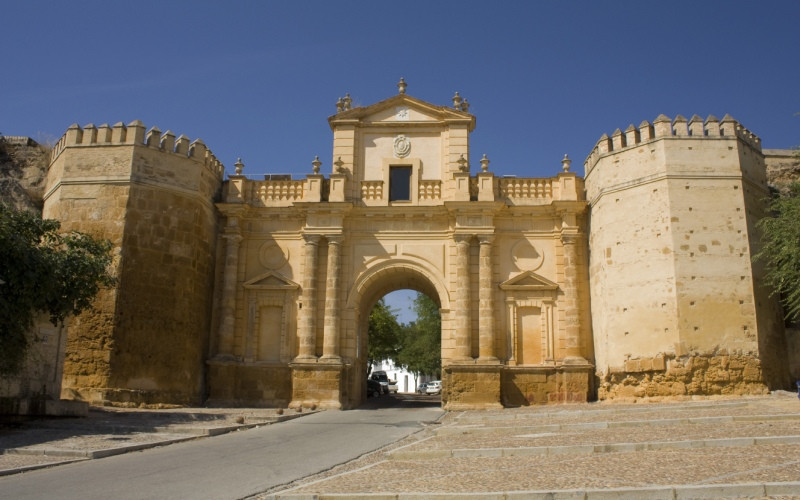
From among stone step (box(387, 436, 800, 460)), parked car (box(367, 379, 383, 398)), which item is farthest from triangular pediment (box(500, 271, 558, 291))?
parked car (box(367, 379, 383, 398))

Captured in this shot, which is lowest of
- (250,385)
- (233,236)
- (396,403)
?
(396,403)

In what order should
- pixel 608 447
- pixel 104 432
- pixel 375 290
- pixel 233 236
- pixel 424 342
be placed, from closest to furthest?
pixel 608 447 < pixel 104 432 < pixel 233 236 < pixel 375 290 < pixel 424 342

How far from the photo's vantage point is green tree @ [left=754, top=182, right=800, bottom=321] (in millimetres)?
17375

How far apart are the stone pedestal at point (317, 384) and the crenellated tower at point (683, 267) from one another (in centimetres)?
780

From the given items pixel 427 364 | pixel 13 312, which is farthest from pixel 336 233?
pixel 427 364

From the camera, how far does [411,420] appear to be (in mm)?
17188

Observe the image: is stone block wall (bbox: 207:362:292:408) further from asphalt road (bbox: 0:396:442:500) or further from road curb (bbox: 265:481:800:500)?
road curb (bbox: 265:481:800:500)

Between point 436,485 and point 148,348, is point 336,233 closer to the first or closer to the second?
point 148,348

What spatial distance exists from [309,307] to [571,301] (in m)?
8.12

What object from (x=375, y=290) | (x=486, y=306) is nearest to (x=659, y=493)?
(x=486, y=306)

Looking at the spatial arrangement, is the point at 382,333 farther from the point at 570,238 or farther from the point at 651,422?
the point at 651,422

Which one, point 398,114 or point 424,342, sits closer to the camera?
point 398,114

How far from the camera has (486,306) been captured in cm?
2136

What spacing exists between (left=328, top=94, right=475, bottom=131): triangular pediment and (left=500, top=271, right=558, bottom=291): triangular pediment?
5.36 m
